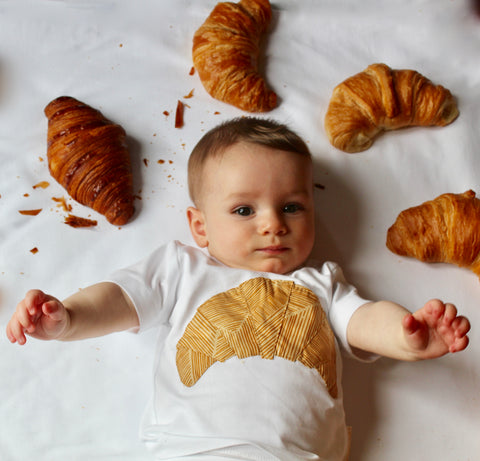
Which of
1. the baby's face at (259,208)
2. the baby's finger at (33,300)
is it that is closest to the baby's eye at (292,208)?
the baby's face at (259,208)

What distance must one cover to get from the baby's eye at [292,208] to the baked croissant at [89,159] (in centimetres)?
34

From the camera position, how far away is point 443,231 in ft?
3.55

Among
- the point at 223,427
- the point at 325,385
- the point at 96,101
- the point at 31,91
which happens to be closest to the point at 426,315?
the point at 325,385

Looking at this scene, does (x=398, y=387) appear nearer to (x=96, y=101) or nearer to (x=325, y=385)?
(x=325, y=385)

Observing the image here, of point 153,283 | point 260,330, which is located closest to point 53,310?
point 153,283

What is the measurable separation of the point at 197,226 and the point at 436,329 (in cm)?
50

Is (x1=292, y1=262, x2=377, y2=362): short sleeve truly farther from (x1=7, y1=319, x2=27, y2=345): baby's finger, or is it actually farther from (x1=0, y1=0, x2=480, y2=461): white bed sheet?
(x1=7, y1=319, x2=27, y2=345): baby's finger

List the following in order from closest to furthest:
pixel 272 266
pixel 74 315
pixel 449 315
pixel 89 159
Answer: pixel 449 315 → pixel 74 315 → pixel 272 266 → pixel 89 159

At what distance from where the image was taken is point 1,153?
1.21m

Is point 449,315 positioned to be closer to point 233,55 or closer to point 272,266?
point 272,266

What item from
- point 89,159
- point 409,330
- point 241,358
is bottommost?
point 241,358

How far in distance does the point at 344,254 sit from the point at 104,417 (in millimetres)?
589

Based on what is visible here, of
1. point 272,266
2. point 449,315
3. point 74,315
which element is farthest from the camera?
point 272,266

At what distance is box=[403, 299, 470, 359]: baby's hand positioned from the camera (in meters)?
0.75
